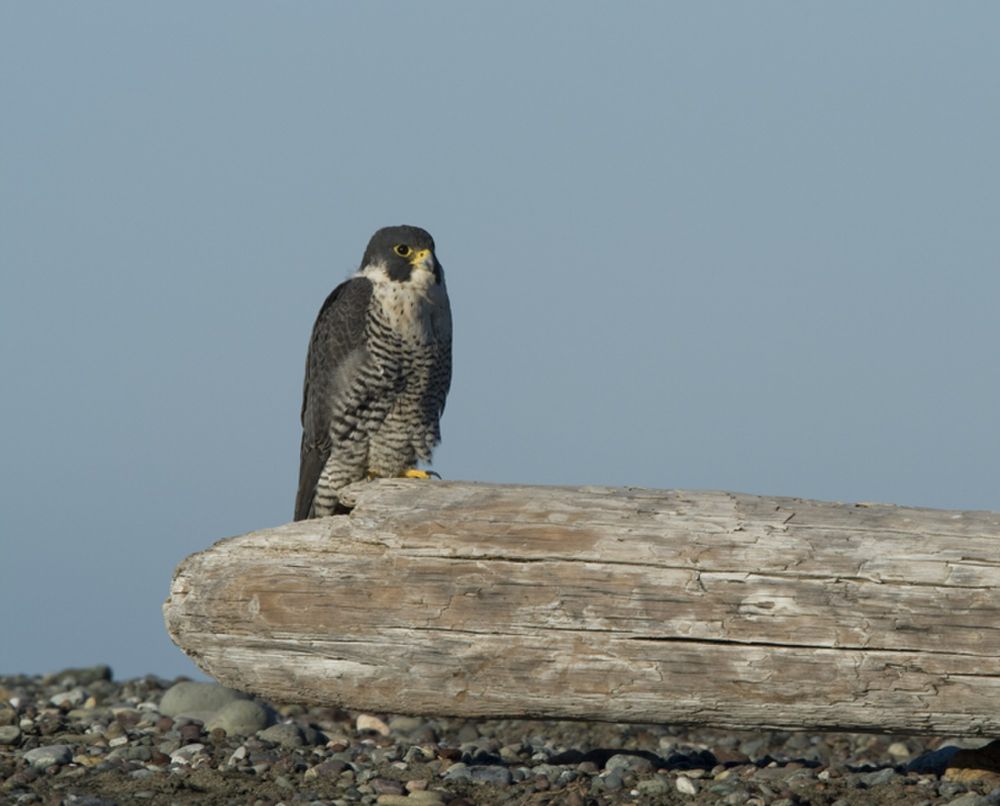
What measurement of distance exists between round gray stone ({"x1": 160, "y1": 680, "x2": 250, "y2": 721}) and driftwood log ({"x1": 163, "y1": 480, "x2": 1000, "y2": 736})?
12.5 feet

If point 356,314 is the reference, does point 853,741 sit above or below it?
below

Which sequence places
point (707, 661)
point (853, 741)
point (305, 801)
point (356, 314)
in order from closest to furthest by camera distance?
1. point (707, 661)
2. point (305, 801)
3. point (356, 314)
4. point (853, 741)

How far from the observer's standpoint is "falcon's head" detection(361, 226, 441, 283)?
28.5 feet

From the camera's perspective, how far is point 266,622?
273 inches

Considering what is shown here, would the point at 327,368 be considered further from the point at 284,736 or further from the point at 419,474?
the point at 284,736

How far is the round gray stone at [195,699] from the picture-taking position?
34.4ft

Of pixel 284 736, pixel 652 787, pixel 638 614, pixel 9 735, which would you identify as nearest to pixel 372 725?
pixel 284 736

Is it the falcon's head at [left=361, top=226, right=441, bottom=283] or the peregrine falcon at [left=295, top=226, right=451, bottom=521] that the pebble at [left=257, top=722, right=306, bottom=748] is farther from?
the falcon's head at [left=361, top=226, right=441, bottom=283]

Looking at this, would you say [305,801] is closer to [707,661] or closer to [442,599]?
[442,599]

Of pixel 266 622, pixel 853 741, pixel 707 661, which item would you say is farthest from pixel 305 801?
pixel 853 741

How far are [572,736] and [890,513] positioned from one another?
4.08 metres

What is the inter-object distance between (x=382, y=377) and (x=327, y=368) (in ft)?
1.45

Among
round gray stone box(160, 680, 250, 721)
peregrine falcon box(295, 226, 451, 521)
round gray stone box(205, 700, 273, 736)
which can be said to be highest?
peregrine falcon box(295, 226, 451, 521)

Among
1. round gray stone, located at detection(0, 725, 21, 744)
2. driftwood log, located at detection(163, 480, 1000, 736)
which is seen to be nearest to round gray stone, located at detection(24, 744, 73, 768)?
round gray stone, located at detection(0, 725, 21, 744)
